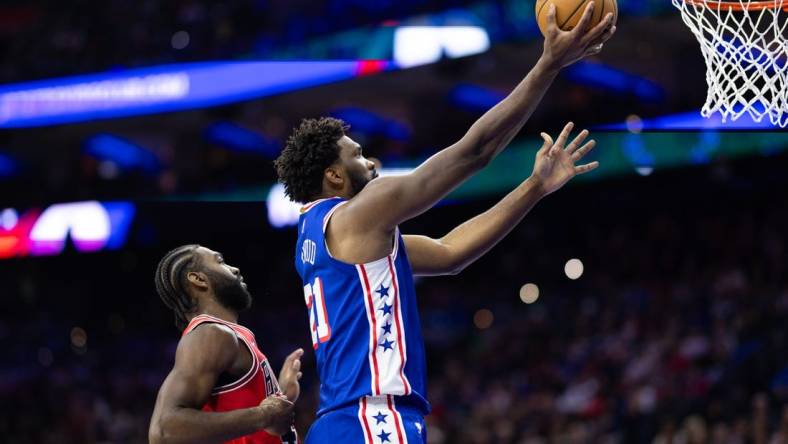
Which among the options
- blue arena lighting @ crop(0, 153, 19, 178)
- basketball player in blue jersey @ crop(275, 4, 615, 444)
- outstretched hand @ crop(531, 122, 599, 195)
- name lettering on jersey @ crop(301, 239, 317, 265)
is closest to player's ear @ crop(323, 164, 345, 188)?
basketball player in blue jersey @ crop(275, 4, 615, 444)

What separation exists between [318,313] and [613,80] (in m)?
9.87

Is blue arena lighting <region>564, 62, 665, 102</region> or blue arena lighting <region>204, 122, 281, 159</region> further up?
blue arena lighting <region>204, 122, 281, 159</region>

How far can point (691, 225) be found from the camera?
47.3 feet

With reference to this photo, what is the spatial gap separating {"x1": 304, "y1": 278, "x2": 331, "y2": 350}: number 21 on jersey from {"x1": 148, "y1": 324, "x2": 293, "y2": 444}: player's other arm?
277mm

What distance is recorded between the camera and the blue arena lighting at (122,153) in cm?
1617

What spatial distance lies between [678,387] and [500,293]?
5184 mm

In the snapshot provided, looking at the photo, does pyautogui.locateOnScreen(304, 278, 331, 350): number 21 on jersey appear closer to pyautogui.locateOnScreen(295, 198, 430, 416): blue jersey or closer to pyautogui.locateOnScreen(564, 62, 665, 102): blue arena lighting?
pyautogui.locateOnScreen(295, 198, 430, 416): blue jersey

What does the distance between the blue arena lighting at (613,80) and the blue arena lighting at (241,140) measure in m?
4.78

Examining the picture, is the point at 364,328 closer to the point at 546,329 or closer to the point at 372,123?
the point at 546,329

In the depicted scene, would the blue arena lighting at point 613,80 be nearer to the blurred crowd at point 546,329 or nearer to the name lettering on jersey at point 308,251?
the blurred crowd at point 546,329

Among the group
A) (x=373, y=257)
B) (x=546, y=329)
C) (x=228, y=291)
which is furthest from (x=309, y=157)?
(x=546, y=329)

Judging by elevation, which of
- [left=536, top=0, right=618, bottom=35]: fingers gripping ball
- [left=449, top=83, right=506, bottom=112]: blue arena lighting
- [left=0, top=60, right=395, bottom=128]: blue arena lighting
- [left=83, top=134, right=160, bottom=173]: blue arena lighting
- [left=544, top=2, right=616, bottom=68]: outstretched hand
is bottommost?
[left=544, top=2, right=616, bottom=68]: outstretched hand

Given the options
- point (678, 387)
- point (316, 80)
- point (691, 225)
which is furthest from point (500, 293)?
point (678, 387)

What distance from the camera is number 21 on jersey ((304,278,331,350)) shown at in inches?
146
